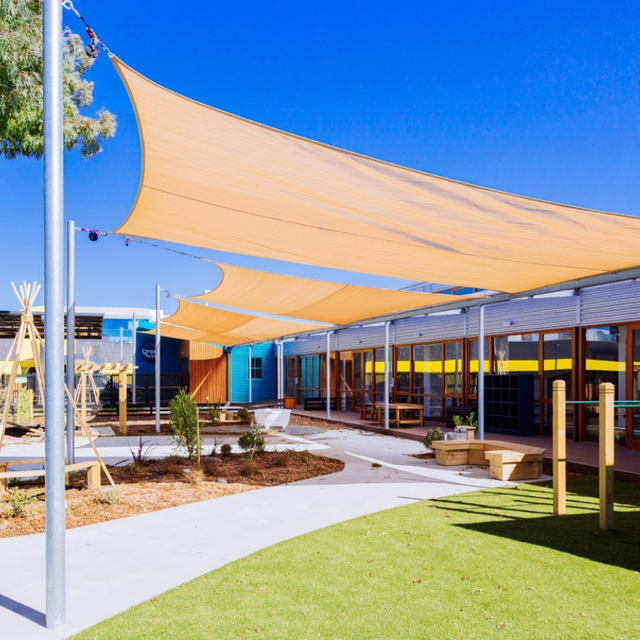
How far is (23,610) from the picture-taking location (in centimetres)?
324

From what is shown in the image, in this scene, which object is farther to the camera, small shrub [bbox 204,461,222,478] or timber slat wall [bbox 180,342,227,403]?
timber slat wall [bbox 180,342,227,403]

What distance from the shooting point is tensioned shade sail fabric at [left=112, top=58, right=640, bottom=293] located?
411 cm

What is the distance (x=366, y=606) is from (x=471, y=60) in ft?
36.0

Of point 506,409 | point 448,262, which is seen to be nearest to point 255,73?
point 448,262

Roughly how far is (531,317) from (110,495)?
9.80 meters

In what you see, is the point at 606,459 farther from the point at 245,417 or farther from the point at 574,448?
the point at 245,417

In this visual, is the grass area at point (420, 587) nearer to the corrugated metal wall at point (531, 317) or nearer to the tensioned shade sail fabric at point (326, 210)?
the tensioned shade sail fabric at point (326, 210)

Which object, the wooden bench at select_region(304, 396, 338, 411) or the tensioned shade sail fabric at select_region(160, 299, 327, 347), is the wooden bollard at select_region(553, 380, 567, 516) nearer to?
the tensioned shade sail fabric at select_region(160, 299, 327, 347)

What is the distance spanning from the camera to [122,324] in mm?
32562

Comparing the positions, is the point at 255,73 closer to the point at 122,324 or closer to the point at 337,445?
the point at 337,445

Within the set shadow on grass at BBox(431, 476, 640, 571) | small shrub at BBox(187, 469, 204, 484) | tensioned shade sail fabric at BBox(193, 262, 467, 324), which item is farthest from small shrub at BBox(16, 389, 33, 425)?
shadow on grass at BBox(431, 476, 640, 571)

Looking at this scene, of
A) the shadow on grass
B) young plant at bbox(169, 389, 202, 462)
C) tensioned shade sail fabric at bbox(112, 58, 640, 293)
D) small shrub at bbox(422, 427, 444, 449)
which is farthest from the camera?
small shrub at bbox(422, 427, 444, 449)

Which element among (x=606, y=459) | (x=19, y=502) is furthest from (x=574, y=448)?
(x=19, y=502)

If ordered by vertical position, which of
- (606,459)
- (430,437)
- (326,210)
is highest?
(326,210)
